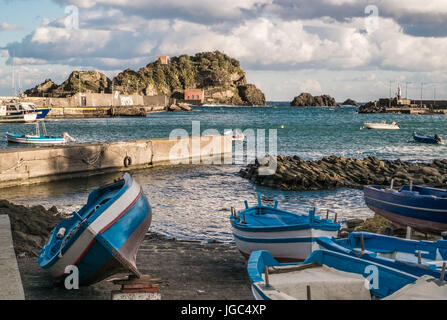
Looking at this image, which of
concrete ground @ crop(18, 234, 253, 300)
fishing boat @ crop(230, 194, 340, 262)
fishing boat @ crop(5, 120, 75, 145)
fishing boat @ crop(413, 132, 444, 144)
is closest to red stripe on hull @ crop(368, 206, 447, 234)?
fishing boat @ crop(230, 194, 340, 262)

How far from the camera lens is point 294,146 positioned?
46281 mm

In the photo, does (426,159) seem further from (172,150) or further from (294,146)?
(172,150)

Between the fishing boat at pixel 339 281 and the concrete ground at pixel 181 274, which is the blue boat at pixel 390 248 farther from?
the concrete ground at pixel 181 274

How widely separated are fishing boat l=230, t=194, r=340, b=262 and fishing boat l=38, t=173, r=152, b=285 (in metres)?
2.45

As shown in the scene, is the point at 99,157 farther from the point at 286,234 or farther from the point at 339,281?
the point at 339,281

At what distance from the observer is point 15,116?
72.9m

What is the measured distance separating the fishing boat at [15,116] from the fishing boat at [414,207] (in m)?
63.4

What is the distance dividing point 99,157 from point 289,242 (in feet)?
56.3

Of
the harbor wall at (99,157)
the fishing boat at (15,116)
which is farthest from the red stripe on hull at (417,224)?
the fishing boat at (15,116)

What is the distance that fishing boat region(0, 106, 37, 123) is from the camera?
227ft

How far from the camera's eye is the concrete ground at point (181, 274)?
26.0ft

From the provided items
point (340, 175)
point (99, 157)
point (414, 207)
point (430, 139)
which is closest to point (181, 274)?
point (414, 207)

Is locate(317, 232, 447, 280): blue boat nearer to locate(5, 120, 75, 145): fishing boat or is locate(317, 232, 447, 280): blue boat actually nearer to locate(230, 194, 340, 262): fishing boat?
locate(230, 194, 340, 262): fishing boat
